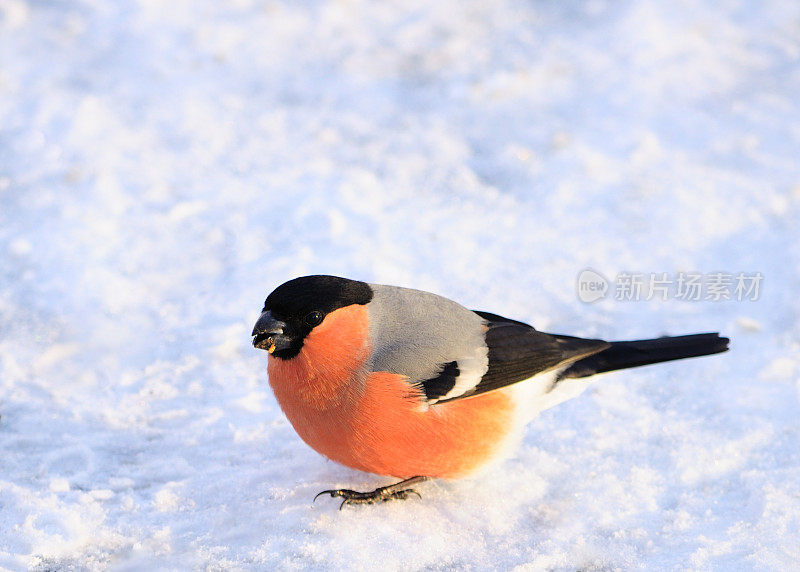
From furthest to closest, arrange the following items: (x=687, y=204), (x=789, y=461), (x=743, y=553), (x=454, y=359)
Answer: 1. (x=687, y=204)
2. (x=789, y=461)
3. (x=454, y=359)
4. (x=743, y=553)

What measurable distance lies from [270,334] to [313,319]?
→ 0.57 ft

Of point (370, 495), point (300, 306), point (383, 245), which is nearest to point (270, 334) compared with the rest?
point (300, 306)

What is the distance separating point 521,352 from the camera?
141 inches

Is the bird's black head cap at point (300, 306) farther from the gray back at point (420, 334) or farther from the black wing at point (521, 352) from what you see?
the black wing at point (521, 352)

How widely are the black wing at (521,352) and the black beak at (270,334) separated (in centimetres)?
78

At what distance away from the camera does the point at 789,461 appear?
3.75 m

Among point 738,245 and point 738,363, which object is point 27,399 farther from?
point 738,245

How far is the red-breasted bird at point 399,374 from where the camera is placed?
10.7 ft

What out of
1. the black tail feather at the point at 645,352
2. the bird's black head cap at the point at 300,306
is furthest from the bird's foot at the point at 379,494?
the black tail feather at the point at 645,352

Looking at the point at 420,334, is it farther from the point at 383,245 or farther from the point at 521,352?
the point at 383,245

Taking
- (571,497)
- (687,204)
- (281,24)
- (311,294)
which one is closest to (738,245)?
(687,204)

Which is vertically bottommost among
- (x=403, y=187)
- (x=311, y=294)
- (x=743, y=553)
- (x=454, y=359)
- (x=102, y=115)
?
(x=743, y=553)

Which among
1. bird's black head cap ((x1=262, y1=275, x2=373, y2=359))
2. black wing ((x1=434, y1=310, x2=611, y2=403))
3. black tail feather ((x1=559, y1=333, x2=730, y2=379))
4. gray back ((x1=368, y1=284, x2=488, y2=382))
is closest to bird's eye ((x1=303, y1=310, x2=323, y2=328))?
bird's black head cap ((x1=262, y1=275, x2=373, y2=359))

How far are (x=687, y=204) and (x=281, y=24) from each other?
3.62 meters
